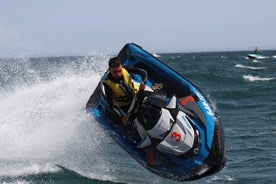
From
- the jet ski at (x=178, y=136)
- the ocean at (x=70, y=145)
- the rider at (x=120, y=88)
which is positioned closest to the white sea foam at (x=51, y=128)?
the ocean at (x=70, y=145)

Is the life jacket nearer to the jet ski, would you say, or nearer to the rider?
the rider

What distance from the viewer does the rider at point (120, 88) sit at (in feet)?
23.8

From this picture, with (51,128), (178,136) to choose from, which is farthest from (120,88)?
(51,128)

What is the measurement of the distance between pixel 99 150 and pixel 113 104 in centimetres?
360

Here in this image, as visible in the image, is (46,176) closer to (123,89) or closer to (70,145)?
(70,145)

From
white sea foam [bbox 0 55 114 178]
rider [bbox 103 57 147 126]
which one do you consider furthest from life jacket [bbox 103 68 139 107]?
white sea foam [bbox 0 55 114 178]

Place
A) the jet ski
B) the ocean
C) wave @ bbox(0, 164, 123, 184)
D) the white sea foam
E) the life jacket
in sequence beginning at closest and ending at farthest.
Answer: the jet ski
the life jacket
wave @ bbox(0, 164, 123, 184)
the ocean
the white sea foam

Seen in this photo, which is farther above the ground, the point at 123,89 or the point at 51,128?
the point at 123,89

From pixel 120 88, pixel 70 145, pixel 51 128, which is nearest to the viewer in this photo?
pixel 120 88

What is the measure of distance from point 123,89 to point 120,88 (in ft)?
0.15

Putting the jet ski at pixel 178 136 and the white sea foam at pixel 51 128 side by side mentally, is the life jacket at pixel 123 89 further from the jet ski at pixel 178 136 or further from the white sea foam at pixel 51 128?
the white sea foam at pixel 51 128

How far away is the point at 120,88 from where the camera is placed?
7379mm

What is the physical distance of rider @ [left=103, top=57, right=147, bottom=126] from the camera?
286 inches

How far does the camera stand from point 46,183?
26.7 feet
